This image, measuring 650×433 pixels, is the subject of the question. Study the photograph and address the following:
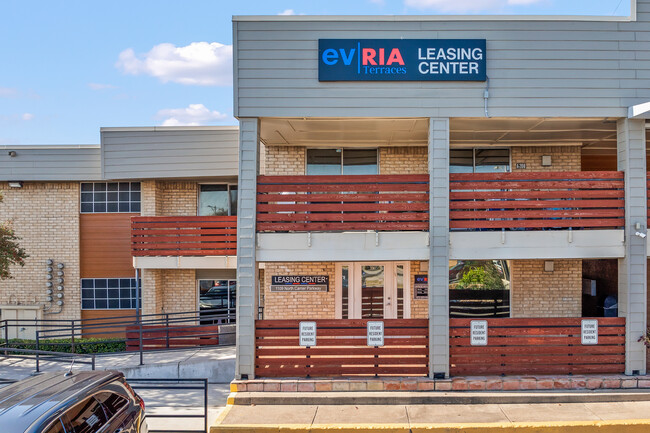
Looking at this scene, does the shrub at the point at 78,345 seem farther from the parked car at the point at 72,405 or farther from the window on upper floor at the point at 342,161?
the parked car at the point at 72,405

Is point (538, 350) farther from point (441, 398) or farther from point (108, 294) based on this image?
point (108, 294)

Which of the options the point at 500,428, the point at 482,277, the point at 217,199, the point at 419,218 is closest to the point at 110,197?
the point at 217,199

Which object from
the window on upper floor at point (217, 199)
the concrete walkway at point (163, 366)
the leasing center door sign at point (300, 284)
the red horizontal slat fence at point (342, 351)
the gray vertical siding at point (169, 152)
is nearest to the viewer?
the red horizontal slat fence at point (342, 351)

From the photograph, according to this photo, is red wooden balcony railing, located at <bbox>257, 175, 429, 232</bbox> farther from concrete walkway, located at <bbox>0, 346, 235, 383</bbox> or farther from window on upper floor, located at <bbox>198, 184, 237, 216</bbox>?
window on upper floor, located at <bbox>198, 184, 237, 216</bbox>

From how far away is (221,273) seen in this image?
15.0 meters

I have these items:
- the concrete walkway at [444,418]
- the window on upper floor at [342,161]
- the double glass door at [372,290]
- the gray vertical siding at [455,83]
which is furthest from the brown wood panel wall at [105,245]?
the concrete walkway at [444,418]

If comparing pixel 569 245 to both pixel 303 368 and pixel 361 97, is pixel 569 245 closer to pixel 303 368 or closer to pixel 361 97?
pixel 361 97

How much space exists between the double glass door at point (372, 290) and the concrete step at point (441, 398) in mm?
3822

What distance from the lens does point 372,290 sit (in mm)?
12562

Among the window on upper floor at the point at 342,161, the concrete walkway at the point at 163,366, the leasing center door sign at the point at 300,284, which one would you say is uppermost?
the window on upper floor at the point at 342,161

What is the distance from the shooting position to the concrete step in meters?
8.61

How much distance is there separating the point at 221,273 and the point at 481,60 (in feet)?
30.5

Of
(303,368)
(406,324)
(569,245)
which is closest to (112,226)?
(303,368)

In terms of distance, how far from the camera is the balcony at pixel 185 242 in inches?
512
